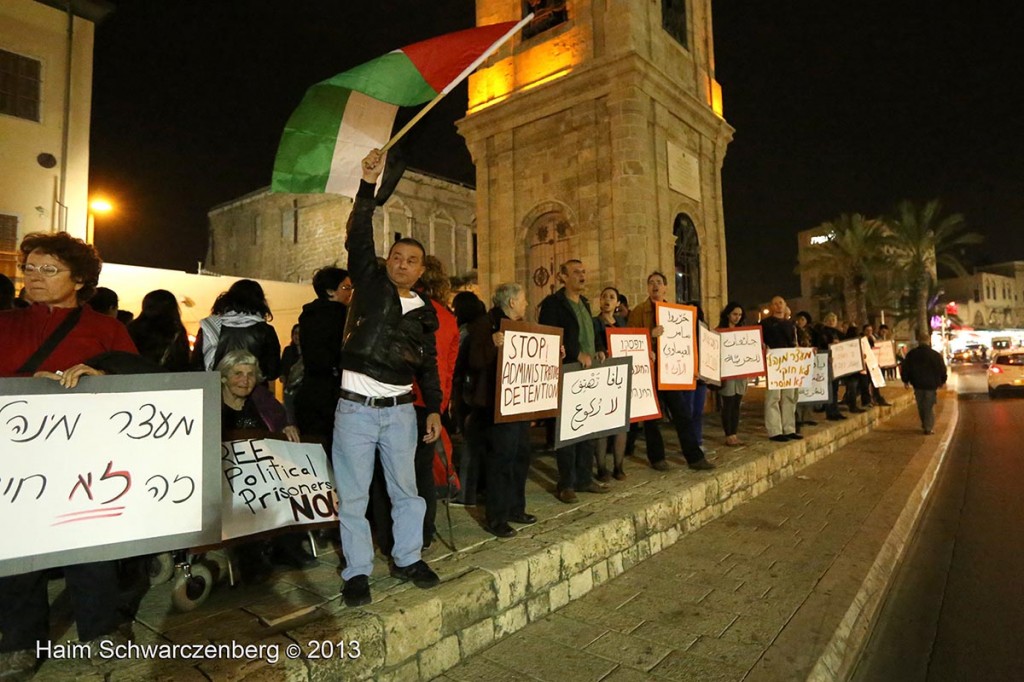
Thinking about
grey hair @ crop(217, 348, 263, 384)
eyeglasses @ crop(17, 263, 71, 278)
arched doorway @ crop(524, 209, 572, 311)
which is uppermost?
arched doorway @ crop(524, 209, 572, 311)

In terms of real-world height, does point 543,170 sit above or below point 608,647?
above

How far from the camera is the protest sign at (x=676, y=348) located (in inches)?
244

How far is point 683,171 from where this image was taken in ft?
42.3

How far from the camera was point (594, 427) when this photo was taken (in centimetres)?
508

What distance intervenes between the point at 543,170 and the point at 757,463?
8.67 metres

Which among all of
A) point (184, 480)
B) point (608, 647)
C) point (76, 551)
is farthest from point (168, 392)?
point (608, 647)

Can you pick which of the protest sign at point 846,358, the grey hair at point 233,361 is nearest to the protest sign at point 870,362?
the protest sign at point 846,358

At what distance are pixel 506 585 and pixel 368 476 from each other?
1025 millimetres

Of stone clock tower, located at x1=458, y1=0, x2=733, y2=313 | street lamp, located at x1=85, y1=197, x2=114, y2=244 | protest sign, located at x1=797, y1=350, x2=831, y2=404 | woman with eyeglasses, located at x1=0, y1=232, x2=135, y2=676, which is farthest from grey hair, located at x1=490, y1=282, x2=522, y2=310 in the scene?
street lamp, located at x1=85, y1=197, x2=114, y2=244

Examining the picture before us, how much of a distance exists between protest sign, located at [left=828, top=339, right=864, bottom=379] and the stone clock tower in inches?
128

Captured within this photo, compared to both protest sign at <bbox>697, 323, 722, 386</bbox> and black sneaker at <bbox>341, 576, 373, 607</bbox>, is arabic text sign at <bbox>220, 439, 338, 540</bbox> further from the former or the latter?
protest sign at <bbox>697, 323, 722, 386</bbox>

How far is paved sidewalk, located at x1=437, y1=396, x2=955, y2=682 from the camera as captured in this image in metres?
2.82

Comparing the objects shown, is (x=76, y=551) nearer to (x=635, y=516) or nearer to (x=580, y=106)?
(x=635, y=516)

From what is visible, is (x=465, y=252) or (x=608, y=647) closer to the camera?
(x=608, y=647)
